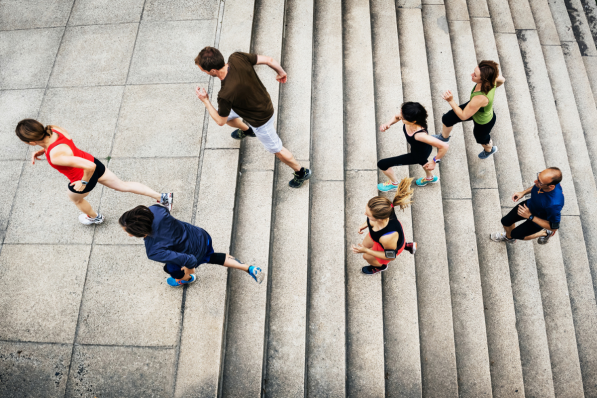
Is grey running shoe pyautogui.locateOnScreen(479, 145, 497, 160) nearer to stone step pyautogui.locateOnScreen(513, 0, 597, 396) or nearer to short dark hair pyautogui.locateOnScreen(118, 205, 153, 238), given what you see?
stone step pyautogui.locateOnScreen(513, 0, 597, 396)

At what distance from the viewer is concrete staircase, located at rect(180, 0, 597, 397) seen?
3791 millimetres

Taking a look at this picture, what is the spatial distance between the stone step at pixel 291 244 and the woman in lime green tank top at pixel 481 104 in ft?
6.52

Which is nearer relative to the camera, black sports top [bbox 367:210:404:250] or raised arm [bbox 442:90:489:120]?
black sports top [bbox 367:210:404:250]

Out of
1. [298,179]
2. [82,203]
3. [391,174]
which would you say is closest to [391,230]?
[391,174]

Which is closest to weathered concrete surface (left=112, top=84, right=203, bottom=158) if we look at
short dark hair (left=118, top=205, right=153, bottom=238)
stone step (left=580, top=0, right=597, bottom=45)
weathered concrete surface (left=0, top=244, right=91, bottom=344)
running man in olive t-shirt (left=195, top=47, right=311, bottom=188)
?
running man in olive t-shirt (left=195, top=47, right=311, bottom=188)

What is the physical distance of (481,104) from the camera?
394cm

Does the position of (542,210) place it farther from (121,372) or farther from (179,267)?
(121,372)

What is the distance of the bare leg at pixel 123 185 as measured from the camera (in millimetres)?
3832

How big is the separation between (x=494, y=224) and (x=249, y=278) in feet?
11.9

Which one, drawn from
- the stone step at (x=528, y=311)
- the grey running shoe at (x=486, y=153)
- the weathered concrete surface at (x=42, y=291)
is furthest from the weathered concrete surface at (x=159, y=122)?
the stone step at (x=528, y=311)

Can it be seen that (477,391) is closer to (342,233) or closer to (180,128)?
(342,233)

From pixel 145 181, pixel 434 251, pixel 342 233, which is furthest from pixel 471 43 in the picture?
pixel 145 181

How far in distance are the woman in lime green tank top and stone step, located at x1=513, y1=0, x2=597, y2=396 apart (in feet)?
6.47

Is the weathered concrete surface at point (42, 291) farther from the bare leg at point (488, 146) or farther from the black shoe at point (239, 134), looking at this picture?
the bare leg at point (488, 146)
